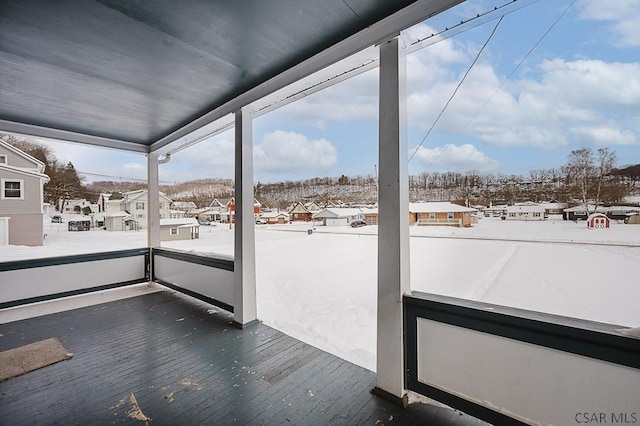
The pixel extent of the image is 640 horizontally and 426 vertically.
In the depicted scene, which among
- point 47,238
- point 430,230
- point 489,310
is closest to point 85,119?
point 47,238

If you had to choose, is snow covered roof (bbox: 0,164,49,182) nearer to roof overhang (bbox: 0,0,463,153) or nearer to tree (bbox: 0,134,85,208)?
tree (bbox: 0,134,85,208)

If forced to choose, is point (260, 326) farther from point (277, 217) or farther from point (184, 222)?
point (184, 222)

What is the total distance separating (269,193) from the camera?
162 inches

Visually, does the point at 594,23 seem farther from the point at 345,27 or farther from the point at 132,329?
the point at 132,329

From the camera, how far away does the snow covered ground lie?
1.56 meters

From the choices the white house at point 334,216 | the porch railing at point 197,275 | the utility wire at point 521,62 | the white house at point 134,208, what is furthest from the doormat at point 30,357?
the utility wire at point 521,62

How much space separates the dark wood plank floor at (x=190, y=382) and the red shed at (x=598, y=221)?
1.34m

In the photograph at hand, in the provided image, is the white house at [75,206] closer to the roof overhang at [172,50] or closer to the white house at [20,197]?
the white house at [20,197]

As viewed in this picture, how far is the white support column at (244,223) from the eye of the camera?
10.3 ft

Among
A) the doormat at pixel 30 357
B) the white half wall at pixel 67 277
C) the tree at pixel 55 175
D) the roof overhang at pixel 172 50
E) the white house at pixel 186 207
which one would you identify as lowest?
the doormat at pixel 30 357

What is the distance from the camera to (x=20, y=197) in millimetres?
4141

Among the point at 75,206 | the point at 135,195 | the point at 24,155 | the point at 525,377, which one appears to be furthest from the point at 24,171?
the point at 525,377

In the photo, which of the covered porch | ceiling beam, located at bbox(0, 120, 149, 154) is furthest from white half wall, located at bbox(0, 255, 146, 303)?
ceiling beam, located at bbox(0, 120, 149, 154)

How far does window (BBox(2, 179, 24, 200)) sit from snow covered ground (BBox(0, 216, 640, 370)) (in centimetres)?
55
